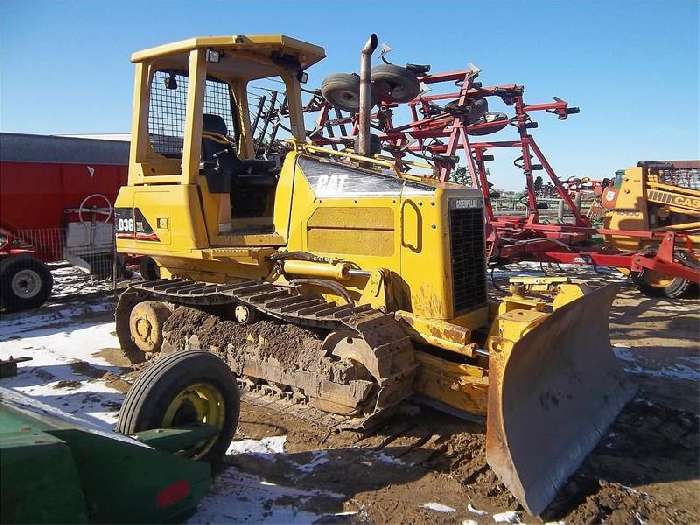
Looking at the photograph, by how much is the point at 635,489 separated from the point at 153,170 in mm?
4972

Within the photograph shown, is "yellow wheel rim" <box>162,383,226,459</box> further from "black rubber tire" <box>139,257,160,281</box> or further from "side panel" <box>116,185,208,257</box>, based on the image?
"black rubber tire" <box>139,257,160,281</box>

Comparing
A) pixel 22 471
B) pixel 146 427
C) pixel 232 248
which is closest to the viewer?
pixel 22 471

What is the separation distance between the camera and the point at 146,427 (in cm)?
294

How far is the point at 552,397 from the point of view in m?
3.92

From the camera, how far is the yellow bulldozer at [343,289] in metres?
3.71

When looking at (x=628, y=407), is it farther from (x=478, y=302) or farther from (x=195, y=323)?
(x=195, y=323)

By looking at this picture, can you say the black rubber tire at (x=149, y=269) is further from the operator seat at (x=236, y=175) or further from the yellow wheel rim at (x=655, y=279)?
the yellow wheel rim at (x=655, y=279)

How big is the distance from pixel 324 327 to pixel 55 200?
8870 millimetres

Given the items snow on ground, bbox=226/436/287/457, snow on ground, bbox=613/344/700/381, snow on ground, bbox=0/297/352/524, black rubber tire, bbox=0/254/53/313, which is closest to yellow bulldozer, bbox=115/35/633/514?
snow on ground, bbox=226/436/287/457

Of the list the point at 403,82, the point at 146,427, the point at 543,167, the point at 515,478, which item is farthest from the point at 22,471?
the point at 543,167

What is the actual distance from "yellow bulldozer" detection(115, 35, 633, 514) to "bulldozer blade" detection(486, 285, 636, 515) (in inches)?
0.5

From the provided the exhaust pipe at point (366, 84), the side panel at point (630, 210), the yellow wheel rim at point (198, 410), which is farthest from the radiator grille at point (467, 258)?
the side panel at point (630, 210)

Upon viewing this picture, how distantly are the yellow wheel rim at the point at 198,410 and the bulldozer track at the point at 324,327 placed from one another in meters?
0.97

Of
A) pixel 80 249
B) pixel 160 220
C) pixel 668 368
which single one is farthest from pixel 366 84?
pixel 80 249
